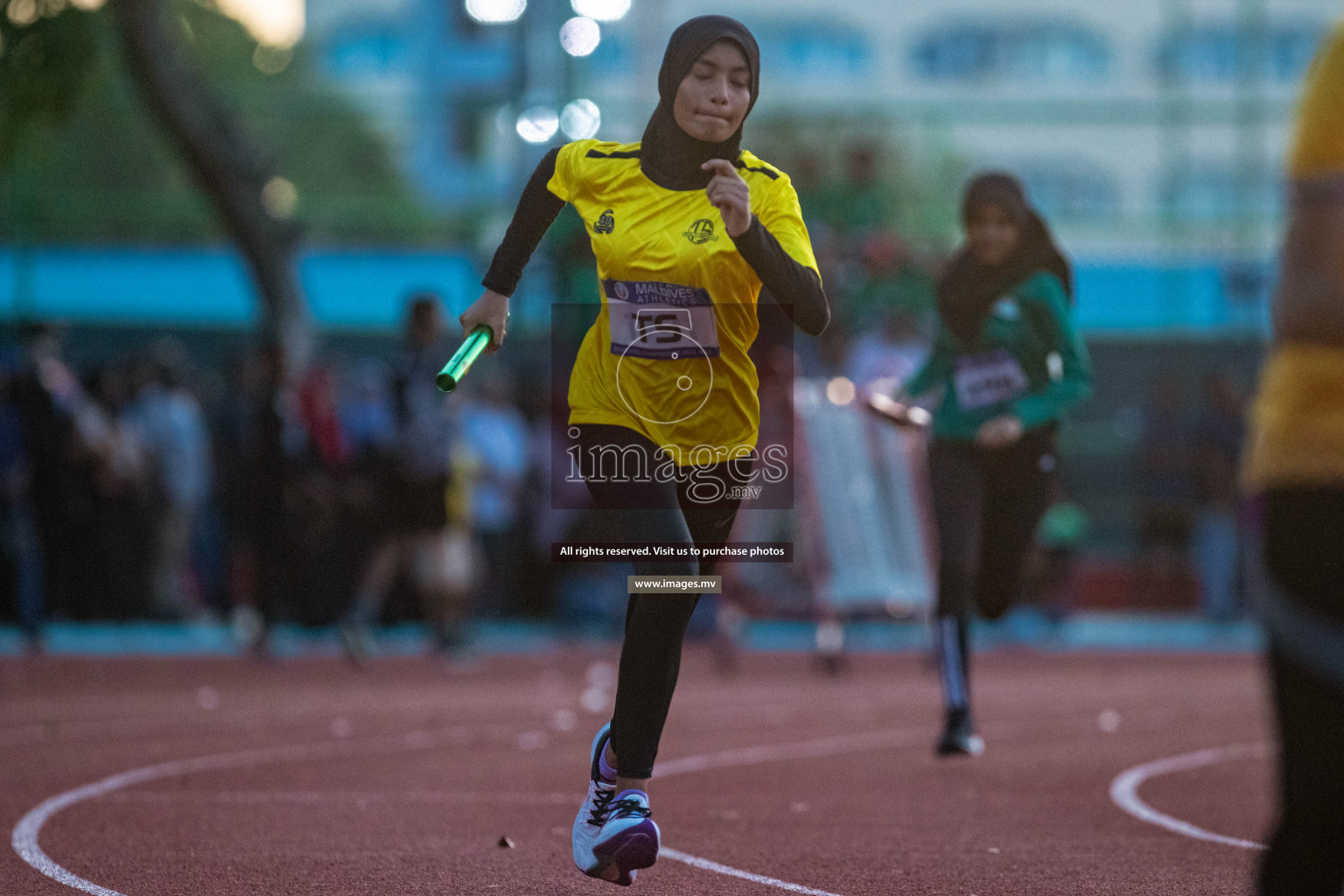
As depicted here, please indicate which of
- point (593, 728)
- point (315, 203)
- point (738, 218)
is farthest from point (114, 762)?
point (315, 203)

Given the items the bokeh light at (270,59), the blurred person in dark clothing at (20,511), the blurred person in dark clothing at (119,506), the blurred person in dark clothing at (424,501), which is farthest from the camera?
the bokeh light at (270,59)

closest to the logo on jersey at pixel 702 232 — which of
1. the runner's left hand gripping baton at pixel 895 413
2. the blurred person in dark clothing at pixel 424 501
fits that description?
the runner's left hand gripping baton at pixel 895 413

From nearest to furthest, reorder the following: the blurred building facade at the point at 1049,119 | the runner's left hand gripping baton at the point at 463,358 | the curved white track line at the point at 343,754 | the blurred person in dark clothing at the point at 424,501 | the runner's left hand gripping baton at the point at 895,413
Answer: the runner's left hand gripping baton at the point at 463,358, the curved white track line at the point at 343,754, the runner's left hand gripping baton at the point at 895,413, the blurred person in dark clothing at the point at 424,501, the blurred building facade at the point at 1049,119

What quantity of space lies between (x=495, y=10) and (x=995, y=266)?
31.8ft

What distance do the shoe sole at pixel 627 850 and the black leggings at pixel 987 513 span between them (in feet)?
11.3

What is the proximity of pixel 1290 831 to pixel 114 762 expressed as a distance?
231 inches

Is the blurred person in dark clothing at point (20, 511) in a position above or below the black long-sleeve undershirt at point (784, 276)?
below

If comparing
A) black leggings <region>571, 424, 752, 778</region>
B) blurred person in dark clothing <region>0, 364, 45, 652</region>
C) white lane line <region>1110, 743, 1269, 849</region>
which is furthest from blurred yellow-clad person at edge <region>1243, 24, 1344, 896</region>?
blurred person in dark clothing <region>0, 364, 45, 652</region>

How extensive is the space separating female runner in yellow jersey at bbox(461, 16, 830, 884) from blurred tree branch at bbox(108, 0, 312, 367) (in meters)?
11.4

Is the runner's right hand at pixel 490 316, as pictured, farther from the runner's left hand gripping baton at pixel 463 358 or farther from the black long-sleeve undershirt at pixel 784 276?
the black long-sleeve undershirt at pixel 784 276

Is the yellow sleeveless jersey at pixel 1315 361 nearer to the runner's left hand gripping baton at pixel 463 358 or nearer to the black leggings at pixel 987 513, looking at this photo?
the runner's left hand gripping baton at pixel 463 358

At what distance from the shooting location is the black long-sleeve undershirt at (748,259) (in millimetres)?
4234

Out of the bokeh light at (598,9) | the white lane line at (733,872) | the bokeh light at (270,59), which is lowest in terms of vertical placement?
the white lane line at (733,872)

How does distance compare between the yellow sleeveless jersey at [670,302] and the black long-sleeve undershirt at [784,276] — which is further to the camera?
the yellow sleeveless jersey at [670,302]
